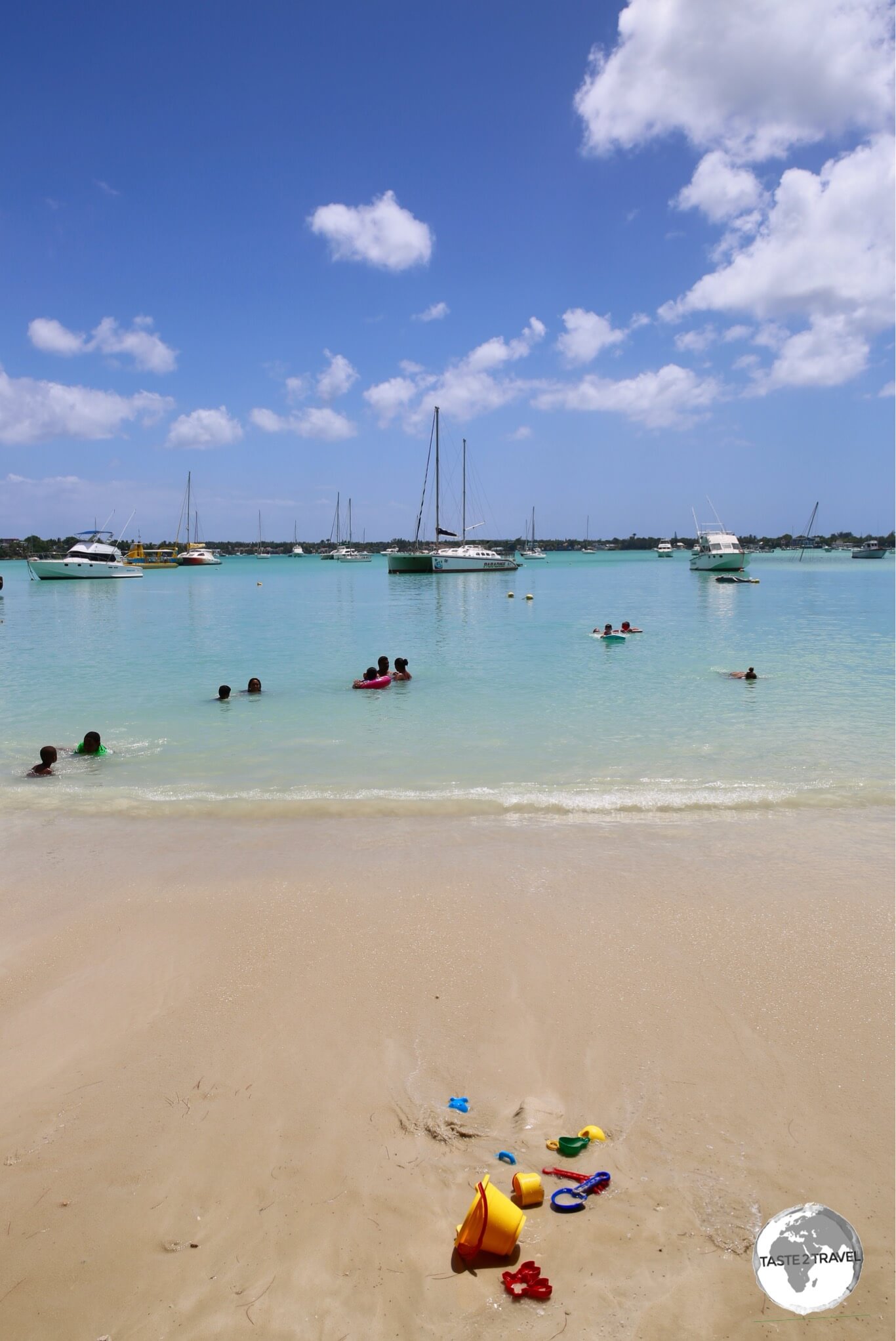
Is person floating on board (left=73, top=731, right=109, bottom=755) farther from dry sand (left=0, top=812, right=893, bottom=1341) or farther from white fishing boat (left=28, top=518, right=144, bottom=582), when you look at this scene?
white fishing boat (left=28, top=518, right=144, bottom=582)

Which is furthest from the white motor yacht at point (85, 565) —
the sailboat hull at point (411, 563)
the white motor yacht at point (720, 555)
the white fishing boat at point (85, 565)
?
the white motor yacht at point (720, 555)

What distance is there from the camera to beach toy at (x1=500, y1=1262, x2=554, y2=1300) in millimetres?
3039

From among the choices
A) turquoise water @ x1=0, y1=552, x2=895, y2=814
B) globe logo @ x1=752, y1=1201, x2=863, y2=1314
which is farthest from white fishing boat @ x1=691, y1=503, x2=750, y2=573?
globe logo @ x1=752, y1=1201, x2=863, y2=1314

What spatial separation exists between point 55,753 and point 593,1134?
10589 millimetres

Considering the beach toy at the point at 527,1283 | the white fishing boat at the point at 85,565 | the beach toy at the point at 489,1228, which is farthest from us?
the white fishing boat at the point at 85,565

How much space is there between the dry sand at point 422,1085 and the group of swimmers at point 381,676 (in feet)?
35.3

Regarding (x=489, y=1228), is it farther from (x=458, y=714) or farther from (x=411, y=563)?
(x=411, y=563)

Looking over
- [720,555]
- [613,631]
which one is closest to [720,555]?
[720,555]

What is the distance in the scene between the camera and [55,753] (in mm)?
11922

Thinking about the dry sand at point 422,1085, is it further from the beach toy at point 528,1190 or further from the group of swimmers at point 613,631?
the group of swimmers at point 613,631

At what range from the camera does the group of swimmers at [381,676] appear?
60.2ft

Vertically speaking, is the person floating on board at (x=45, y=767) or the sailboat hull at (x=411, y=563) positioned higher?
the sailboat hull at (x=411, y=563)

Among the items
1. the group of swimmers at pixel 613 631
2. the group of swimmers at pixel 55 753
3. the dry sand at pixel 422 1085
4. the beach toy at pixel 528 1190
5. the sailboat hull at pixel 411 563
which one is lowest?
the dry sand at pixel 422 1085

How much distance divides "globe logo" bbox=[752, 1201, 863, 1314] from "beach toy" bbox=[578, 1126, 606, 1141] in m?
0.87
